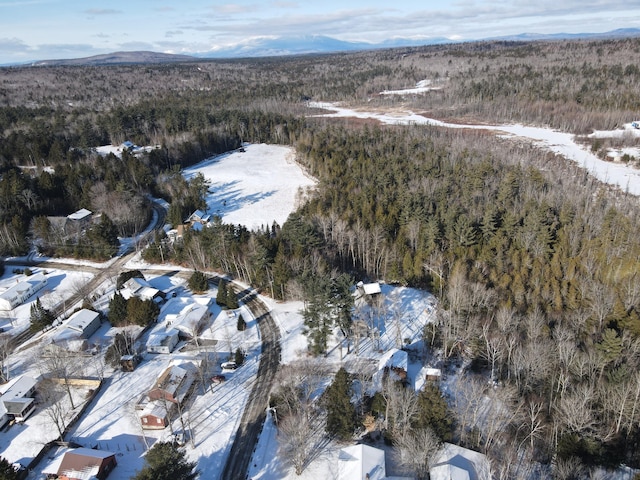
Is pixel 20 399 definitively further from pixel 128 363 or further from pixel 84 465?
pixel 84 465

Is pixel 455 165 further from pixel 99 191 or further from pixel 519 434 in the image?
pixel 99 191

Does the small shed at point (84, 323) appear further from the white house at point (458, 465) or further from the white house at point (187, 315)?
the white house at point (458, 465)

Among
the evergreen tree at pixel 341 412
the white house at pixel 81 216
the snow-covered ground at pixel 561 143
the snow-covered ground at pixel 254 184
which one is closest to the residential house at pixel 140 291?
the snow-covered ground at pixel 254 184

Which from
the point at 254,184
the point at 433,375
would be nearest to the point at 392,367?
the point at 433,375

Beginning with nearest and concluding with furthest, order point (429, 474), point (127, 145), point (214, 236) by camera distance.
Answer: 1. point (429, 474)
2. point (214, 236)
3. point (127, 145)

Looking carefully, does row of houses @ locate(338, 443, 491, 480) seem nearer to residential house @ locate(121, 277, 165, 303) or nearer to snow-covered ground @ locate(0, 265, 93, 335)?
residential house @ locate(121, 277, 165, 303)

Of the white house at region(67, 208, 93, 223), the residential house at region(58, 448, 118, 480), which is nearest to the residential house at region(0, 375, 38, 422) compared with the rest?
the residential house at region(58, 448, 118, 480)

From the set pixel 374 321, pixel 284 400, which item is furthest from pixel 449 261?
pixel 284 400
